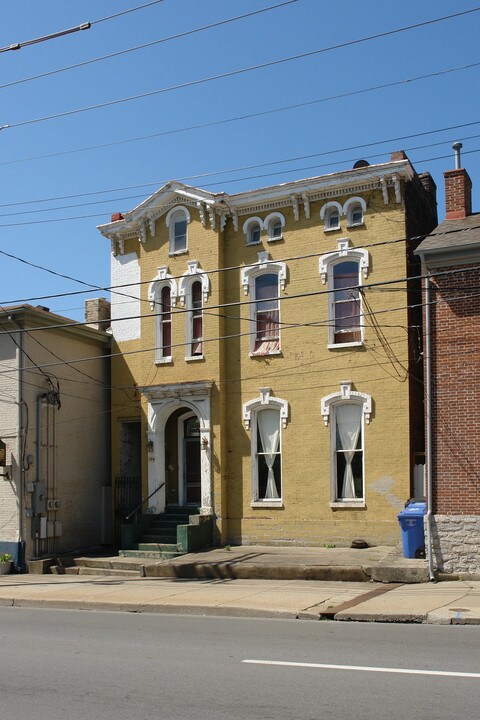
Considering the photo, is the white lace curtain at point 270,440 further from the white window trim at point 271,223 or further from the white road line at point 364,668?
the white road line at point 364,668

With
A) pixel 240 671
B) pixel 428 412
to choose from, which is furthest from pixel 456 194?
pixel 240 671

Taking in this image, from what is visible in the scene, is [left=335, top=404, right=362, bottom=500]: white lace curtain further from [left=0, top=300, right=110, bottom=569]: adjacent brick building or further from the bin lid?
[left=0, top=300, right=110, bottom=569]: adjacent brick building

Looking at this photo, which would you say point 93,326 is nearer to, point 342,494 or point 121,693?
point 342,494

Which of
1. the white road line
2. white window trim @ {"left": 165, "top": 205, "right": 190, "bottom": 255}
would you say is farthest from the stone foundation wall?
white window trim @ {"left": 165, "top": 205, "right": 190, "bottom": 255}

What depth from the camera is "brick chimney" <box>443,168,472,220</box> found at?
59.6ft

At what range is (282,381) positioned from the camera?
2112 cm

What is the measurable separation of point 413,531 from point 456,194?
7339 millimetres

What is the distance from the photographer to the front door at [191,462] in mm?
23016

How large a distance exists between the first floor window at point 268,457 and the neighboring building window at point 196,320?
248 cm

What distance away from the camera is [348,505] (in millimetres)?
19891

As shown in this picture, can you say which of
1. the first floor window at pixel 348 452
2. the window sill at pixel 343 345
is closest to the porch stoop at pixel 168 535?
the first floor window at pixel 348 452

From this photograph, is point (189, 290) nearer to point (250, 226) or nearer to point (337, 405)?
point (250, 226)

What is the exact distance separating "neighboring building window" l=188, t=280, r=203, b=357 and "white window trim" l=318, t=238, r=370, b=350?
3692 millimetres

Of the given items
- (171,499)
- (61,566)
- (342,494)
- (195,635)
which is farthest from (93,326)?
(195,635)
